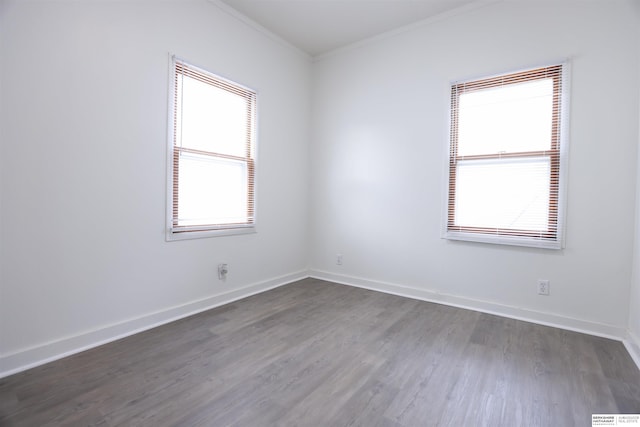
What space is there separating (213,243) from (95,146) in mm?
1282

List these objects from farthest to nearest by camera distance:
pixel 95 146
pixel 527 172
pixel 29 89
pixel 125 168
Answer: pixel 527 172 → pixel 125 168 → pixel 95 146 → pixel 29 89

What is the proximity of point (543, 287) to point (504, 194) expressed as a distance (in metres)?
Result: 0.89

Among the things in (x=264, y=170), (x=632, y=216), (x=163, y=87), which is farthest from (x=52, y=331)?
(x=632, y=216)

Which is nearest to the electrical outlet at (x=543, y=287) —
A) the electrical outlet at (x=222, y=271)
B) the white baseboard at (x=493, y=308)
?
the white baseboard at (x=493, y=308)

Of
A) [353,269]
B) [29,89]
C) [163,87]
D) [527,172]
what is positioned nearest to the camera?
[29,89]

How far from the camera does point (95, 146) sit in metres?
2.19

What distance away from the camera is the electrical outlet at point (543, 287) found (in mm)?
2698

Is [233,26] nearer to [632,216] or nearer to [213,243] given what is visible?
[213,243]

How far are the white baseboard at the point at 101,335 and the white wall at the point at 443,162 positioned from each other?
1628 millimetres

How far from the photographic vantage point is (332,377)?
6.10ft

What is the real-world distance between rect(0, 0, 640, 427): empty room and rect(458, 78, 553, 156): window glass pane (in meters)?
0.02

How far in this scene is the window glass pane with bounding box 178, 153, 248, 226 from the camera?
110 inches

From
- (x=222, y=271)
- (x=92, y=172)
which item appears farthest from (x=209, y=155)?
(x=222, y=271)

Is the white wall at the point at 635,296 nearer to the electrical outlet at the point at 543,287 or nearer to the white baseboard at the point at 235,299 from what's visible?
the white baseboard at the point at 235,299
